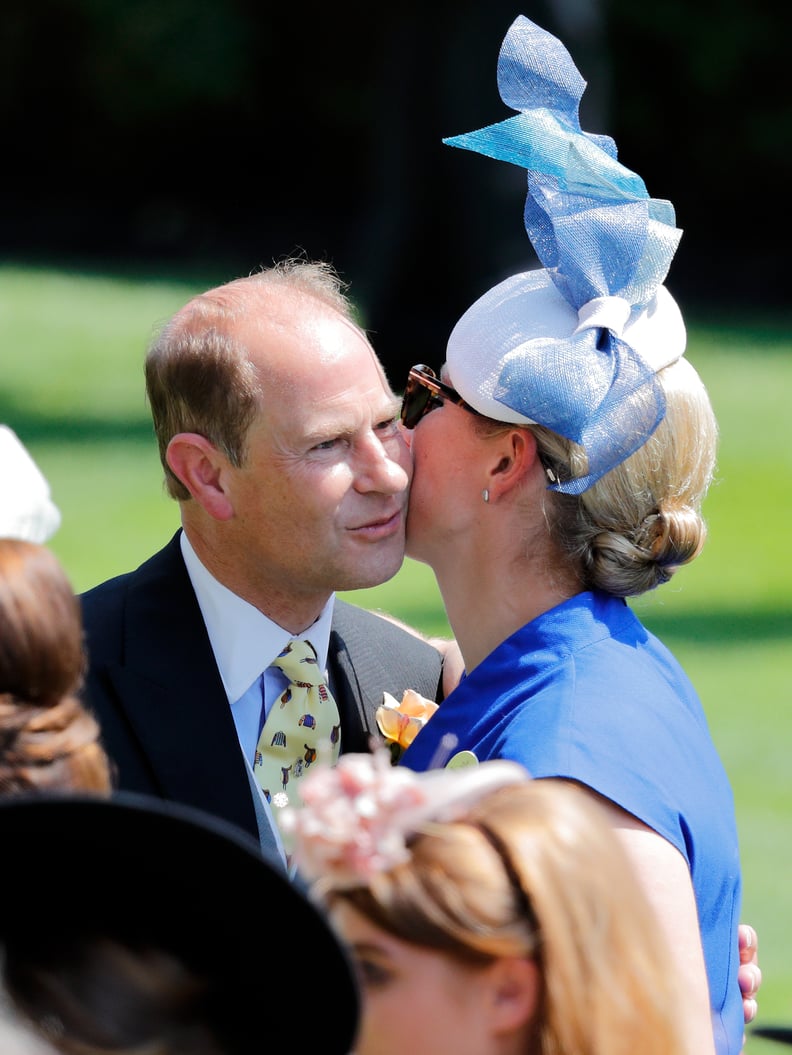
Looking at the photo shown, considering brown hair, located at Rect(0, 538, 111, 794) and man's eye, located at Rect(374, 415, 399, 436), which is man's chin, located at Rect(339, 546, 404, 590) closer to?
man's eye, located at Rect(374, 415, 399, 436)

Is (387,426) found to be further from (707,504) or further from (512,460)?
(707,504)

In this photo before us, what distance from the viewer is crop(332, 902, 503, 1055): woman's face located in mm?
2168

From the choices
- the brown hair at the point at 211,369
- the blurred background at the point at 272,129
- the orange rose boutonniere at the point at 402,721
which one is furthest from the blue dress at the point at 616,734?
the blurred background at the point at 272,129

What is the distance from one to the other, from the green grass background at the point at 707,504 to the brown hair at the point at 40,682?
2.43 meters

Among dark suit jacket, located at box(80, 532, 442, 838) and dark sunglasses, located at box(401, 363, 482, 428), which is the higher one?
dark sunglasses, located at box(401, 363, 482, 428)

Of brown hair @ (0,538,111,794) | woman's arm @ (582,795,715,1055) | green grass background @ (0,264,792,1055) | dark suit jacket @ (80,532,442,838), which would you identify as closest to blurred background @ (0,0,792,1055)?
green grass background @ (0,264,792,1055)

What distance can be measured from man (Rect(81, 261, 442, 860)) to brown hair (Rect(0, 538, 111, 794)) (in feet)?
2.97

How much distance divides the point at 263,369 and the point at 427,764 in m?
0.97

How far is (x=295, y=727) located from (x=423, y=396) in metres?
0.81

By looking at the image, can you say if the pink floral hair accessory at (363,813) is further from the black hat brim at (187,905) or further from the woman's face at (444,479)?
the woman's face at (444,479)

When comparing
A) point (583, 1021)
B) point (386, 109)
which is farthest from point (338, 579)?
point (386, 109)

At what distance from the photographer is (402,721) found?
371 centimetres

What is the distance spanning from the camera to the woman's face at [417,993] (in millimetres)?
2168

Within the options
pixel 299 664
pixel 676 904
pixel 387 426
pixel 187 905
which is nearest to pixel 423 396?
pixel 387 426
